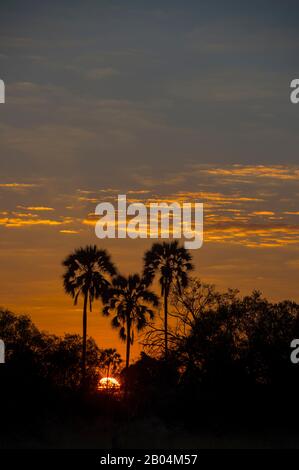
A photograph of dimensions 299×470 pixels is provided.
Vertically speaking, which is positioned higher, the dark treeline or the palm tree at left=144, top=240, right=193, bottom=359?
the palm tree at left=144, top=240, right=193, bottom=359

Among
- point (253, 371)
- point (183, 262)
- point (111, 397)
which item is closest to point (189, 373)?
point (253, 371)

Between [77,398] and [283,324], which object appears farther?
[77,398]

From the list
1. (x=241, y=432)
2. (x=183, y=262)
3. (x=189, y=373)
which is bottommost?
(x=241, y=432)

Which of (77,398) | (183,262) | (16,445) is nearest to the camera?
(16,445)

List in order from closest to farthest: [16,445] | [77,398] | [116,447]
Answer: [116,447] < [16,445] < [77,398]

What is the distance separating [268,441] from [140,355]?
909cm

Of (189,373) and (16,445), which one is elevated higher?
(189,373)

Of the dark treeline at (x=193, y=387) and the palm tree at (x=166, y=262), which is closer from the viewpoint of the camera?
the dark treeline at (x=193, y=387)

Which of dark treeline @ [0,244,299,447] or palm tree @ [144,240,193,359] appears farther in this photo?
palm tree @ [144,240,193,359]

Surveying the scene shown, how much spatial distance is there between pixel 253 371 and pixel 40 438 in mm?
9951

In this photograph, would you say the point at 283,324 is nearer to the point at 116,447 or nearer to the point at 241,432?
the point at 241,432

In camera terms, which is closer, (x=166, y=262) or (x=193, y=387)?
(x=193, y=387)

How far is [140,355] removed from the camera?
A: 46.4m

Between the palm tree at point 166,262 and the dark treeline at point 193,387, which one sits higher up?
the palm tree at point 166,262
